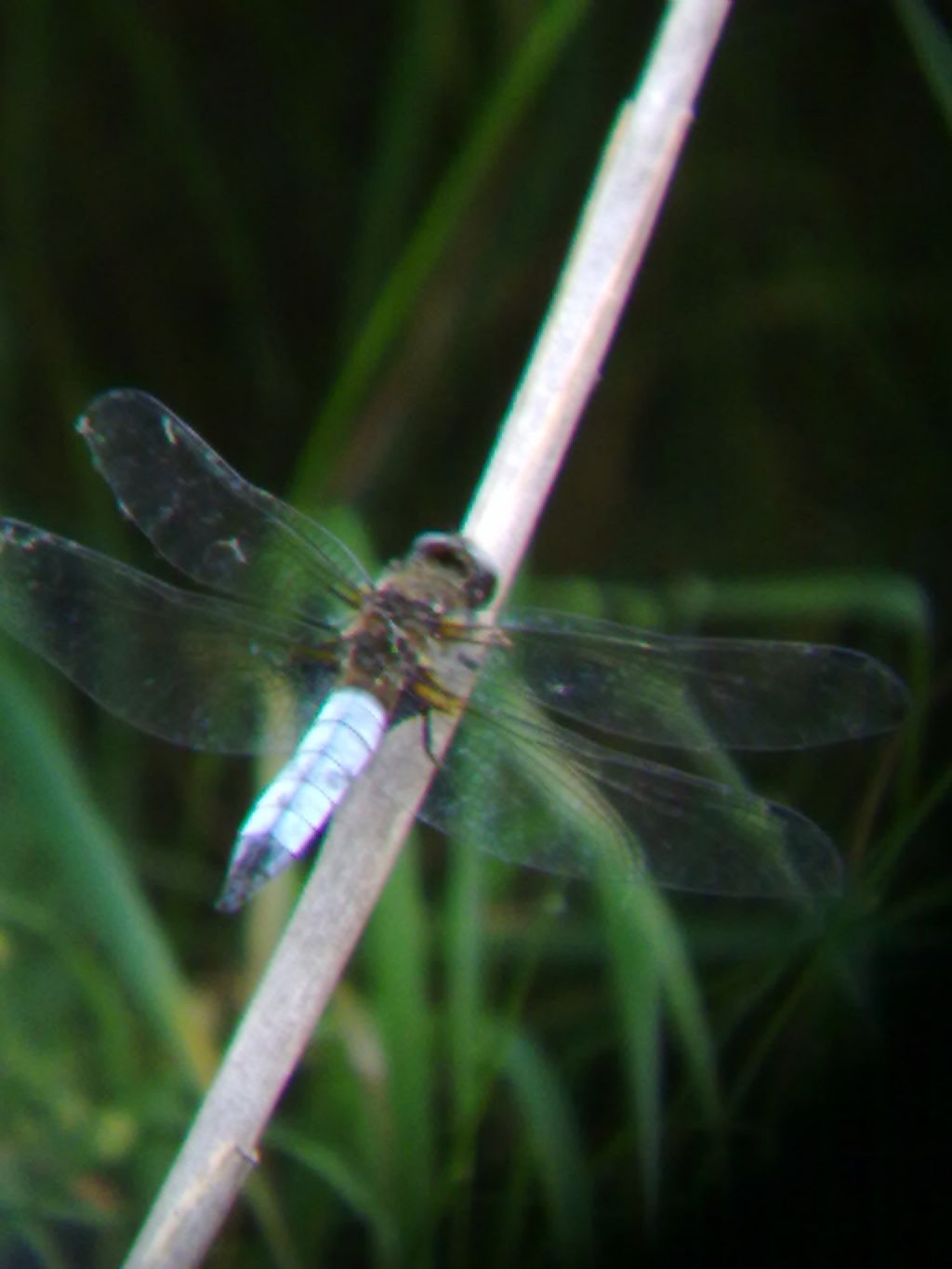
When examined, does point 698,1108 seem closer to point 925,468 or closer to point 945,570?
point 945,570

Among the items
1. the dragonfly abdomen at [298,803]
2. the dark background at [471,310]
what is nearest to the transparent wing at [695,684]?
the dragonfly abdomen at [298,803]

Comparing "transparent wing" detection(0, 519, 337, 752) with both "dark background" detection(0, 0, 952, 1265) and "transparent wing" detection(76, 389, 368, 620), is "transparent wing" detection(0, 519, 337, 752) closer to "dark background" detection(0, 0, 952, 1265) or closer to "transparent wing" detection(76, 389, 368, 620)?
"transparent wing" detection(76, 389, 368, 620)

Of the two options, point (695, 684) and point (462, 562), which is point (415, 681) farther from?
point (695, 684)

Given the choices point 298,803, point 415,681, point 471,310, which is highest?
point 471,310

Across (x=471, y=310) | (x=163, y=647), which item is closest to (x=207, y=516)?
(x=163, y=647)

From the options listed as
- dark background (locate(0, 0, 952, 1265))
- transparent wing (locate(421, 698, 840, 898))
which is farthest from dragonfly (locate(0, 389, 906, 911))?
dark background (locate(0, 0, 952, 1265))

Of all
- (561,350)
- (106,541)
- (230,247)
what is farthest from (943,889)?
(230,247)
